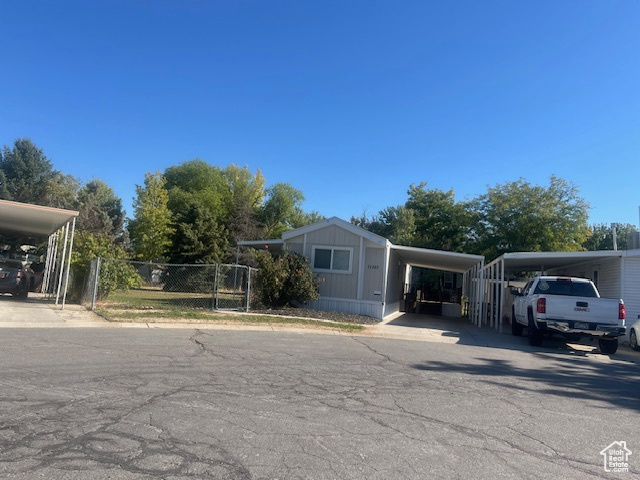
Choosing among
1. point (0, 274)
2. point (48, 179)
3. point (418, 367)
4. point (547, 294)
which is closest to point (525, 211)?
point (547, 294)

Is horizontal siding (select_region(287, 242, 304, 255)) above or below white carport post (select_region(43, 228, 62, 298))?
above

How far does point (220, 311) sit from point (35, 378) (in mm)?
9568

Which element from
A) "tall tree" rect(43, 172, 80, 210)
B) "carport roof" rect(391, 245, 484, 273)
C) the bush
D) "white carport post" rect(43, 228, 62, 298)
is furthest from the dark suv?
"tall tree" rect(43, 172, 80, 210)

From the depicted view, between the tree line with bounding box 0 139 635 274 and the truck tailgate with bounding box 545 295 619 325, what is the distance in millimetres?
21652

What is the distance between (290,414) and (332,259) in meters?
13.3

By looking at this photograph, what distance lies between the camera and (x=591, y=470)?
4230 mm

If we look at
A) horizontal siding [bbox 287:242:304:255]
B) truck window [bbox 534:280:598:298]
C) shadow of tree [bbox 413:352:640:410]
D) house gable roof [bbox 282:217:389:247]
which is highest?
house gable roof [bbox 282:217:389:247]

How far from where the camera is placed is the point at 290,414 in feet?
17.6

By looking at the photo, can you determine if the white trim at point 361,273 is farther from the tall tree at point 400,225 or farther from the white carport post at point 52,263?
A: the tall tree at point 400,225

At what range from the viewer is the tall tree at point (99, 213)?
39.2 m

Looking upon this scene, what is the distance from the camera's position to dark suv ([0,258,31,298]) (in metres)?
16.9

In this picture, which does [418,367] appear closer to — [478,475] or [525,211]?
[478,475]

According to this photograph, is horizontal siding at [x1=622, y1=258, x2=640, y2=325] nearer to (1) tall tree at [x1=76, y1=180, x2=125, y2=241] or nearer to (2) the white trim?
(2) the white trim

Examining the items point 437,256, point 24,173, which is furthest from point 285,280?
point 24,173
